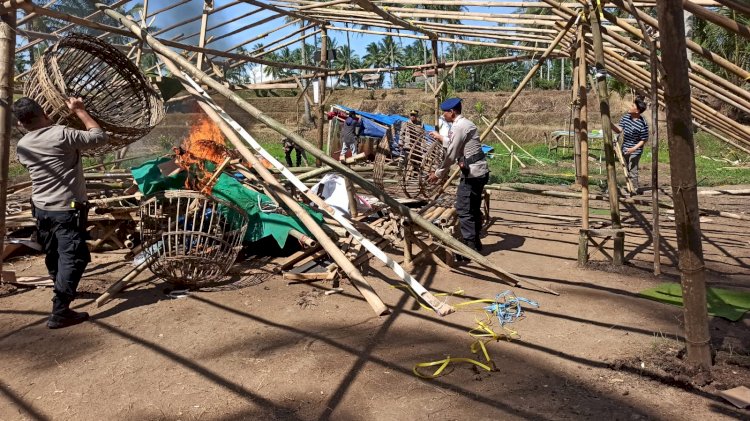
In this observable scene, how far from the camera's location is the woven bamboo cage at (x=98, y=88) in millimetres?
4355

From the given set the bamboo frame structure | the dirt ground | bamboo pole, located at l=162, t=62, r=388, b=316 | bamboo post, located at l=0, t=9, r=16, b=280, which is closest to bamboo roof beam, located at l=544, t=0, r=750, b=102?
the bamboo frame structure

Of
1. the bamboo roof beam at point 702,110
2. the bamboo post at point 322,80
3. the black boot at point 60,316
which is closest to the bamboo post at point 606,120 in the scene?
the bamboo roof beam at point 702,110

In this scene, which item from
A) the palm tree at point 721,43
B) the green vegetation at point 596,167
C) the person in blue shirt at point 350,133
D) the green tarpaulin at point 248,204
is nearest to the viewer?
the green tarpaulin at point 248,204

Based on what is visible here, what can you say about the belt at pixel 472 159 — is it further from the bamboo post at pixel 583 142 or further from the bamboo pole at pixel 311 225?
the bamboo pole at pixel 311 225

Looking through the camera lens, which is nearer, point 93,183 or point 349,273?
point 349,273

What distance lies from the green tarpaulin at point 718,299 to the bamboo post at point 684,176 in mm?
1235

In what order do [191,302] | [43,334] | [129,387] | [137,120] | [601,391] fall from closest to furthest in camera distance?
[601,391] → [129,387] → [43,334] → [191,302] → [137,120]

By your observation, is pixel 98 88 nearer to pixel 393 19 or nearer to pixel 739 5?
pixel 393 19

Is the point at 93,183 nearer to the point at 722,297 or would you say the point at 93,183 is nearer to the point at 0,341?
the point at 0,341

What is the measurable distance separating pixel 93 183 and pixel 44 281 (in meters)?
3.24

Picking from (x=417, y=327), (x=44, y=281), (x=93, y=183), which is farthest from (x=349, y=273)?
(x=93, y=183)

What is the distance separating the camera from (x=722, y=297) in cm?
467

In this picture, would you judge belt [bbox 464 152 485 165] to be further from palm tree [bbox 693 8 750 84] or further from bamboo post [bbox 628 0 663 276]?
palm tree [bbox 693 8 750 84]

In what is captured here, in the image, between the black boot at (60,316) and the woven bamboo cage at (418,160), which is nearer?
the black boot at (60,316)
